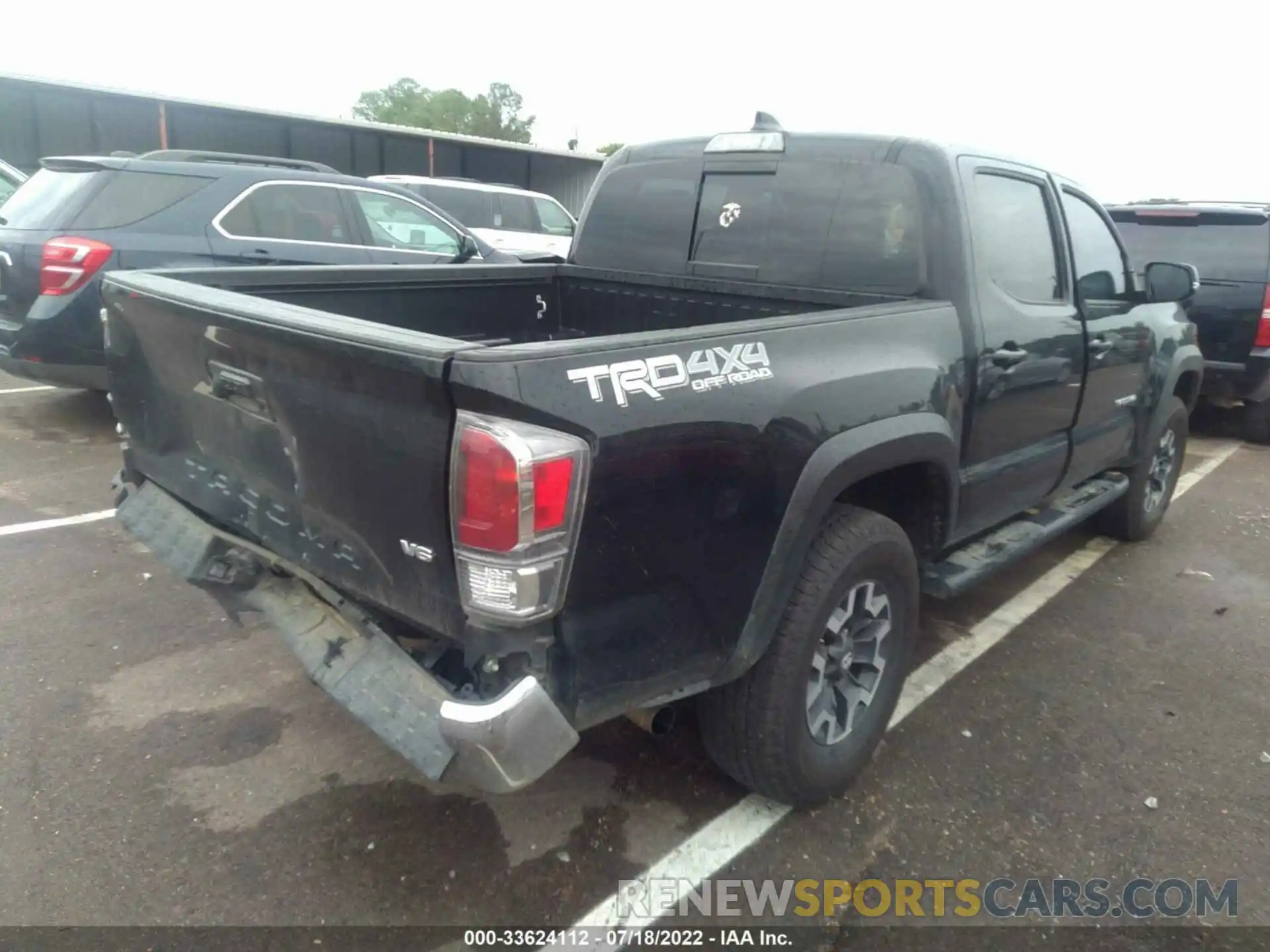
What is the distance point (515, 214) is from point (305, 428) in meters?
11.7

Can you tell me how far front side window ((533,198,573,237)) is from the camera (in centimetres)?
1386

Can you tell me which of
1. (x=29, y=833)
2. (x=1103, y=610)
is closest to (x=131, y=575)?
(x=29, y=833)

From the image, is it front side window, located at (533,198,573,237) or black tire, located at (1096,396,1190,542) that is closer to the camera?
black tire, located at (1096,396,1190,542)

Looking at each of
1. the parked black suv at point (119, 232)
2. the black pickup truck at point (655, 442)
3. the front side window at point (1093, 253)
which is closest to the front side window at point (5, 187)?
the parked black suv at point (119, 232)

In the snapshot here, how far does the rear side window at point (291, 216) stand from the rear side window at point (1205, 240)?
6.12 meters

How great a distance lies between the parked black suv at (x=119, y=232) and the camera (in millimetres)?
5680

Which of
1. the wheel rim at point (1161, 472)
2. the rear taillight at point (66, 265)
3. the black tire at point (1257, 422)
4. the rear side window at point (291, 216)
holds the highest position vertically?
the rear side window at point (291, 216)

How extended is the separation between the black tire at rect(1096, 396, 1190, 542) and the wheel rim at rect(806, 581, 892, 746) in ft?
9.31

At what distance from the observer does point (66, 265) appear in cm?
565

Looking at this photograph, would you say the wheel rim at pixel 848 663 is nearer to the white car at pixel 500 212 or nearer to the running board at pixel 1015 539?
the running board at pixel 1015 539

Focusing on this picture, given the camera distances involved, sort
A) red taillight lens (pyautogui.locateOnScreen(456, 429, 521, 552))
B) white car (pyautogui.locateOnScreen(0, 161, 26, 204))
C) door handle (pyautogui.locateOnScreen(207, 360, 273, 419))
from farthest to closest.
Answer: white car (pyautogui.locateOnScreen(0, 161, 26, 204)) → door handle (pyautogui.locateOnScreen(207, 360, 273, 419)) → red taillight lens (pyautogui.locateOnScreen(456, 429, 521, 552))

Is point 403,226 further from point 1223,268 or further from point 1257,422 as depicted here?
point 1257,422

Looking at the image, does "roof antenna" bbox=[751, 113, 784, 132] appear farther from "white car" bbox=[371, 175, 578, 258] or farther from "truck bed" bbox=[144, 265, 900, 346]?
"white car" bbox=[371, 175, 578, 258]

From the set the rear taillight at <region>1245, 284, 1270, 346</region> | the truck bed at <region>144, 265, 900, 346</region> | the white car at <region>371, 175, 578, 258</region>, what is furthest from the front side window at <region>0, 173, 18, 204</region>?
the rear taillight at <region>1245, 284, 1270, 346</region>
